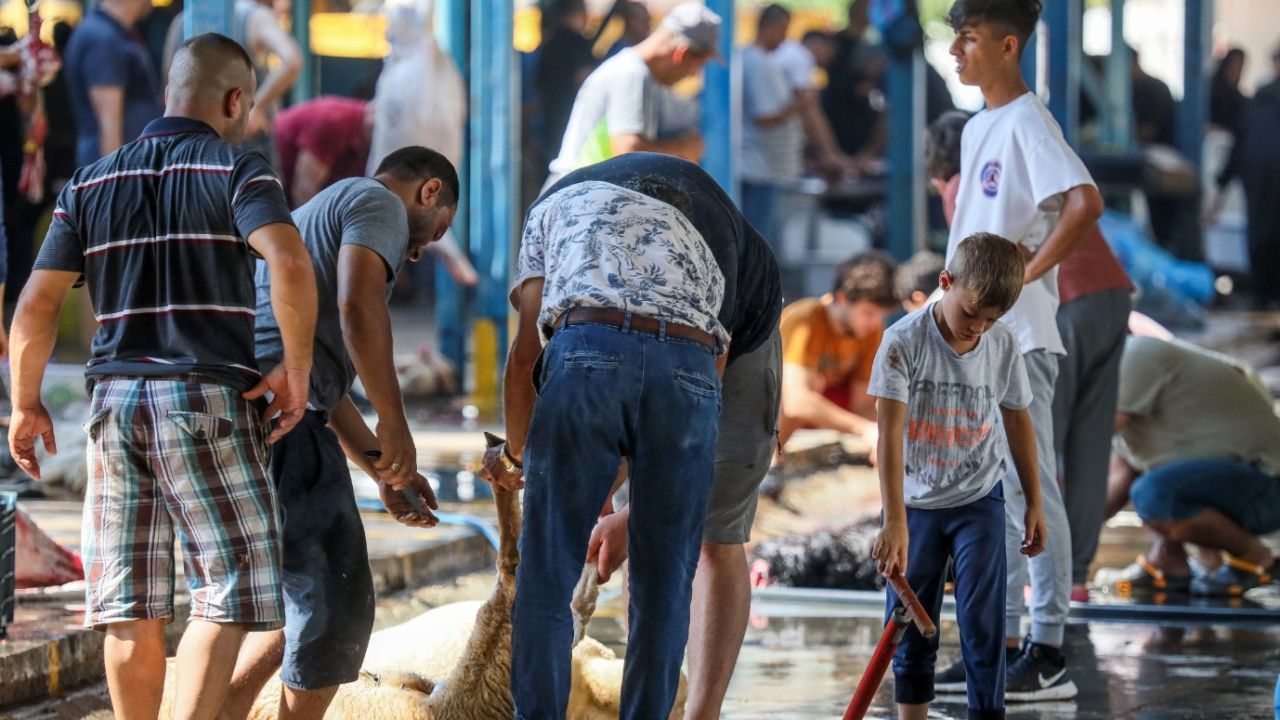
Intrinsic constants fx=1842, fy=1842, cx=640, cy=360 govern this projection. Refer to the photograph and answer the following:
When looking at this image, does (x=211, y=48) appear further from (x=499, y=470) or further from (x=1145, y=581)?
(x=1145, y=581)

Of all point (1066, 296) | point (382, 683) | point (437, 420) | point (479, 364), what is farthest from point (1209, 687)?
point (479, 364)

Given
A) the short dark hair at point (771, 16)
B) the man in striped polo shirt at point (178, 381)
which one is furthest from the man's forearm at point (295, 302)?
the short dark hair at point (771, 16)

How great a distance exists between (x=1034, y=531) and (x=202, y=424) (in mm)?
2331

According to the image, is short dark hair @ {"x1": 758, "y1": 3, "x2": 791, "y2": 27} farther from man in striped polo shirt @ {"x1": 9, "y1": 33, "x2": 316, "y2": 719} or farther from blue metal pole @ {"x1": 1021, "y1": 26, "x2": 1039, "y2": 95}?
man in striped polo shirt @ {"x1": 9, "y1": 33, "x2": 316, "y2": 719}

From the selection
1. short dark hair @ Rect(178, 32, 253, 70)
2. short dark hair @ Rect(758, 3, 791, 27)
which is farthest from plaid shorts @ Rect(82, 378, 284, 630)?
short dark hair @ Rect(758, 3, 791, 27)

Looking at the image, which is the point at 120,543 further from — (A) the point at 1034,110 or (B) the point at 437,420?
(B) the point at 437,420

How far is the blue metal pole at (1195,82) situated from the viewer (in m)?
21.0

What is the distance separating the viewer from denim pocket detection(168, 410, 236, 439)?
422 centimetres

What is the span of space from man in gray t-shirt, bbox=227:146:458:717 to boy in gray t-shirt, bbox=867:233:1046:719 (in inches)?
50.8

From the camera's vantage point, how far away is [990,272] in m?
4.91

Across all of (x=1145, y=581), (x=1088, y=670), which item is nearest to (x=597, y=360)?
(x=1088, y=670)

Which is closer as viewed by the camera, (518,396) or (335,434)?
(518,396)

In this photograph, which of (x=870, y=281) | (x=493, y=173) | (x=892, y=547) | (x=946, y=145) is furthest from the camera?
(x=493, y=173)

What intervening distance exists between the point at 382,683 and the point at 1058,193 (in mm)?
2694
